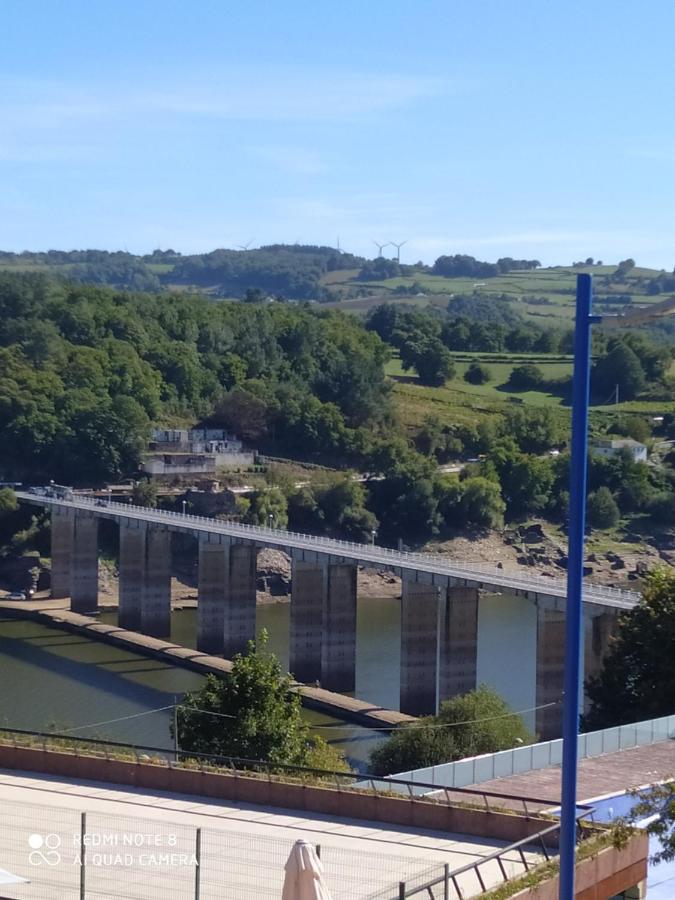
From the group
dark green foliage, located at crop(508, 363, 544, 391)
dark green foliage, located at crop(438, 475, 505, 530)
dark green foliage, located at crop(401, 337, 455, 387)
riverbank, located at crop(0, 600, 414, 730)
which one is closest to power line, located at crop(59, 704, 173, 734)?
riverbank, located at crop(0, 600, 414, 730)

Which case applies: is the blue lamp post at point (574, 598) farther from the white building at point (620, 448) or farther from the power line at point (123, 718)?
the white building at point (620, 448)

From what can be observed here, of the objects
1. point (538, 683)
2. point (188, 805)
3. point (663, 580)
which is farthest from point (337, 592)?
point (188, 805)

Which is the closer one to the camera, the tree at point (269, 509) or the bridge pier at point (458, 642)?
the bridge pier at point (458, 642)

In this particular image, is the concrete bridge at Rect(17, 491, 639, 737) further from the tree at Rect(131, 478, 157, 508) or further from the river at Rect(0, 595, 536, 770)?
the tree at Rect(131, 478, 157, 508)

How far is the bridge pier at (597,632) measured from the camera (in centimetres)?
4831

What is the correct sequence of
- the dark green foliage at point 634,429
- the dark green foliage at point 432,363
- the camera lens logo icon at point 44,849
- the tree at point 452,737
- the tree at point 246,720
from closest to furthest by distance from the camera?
the camera lens logo icon at point 44,849 < the tree at point 246,720 < the tree at point 452,737 < the dark green foliage at point 634,429 < the dark green foliage at point 432,363

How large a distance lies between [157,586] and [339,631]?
13.2m

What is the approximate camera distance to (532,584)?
172ft

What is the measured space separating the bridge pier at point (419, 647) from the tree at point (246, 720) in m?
17.1

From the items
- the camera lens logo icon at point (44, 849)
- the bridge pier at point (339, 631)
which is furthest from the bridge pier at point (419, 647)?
the camera lens logo icon at point (44, 849)

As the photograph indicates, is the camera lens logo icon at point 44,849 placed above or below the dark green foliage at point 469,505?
above

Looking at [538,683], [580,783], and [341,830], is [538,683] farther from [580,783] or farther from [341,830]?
[341,830]

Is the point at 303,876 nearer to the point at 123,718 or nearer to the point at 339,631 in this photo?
the point at 123,718

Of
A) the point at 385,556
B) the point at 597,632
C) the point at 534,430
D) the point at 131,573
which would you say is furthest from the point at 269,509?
the point at 597,632
